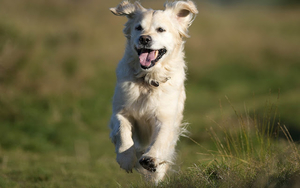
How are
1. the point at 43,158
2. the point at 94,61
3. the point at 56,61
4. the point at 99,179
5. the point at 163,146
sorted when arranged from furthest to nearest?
1. the point at 94,61
2. the point at 56,61
3. the point at 43,158
4. the point at 99,179
5. the point at 163,146

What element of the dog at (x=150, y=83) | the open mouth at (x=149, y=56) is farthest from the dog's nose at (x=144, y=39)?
the open mouth at (x=149, y=56)

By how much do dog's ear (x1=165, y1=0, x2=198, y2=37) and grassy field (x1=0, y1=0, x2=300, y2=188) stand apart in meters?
1.31

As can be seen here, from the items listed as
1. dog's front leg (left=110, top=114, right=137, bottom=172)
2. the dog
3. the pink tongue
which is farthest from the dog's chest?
the pink tongue

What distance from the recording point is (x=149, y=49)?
17.4ft

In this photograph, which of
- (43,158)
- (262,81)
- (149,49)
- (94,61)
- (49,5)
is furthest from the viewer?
(49,5)

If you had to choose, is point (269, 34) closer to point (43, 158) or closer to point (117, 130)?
point (43, 158)

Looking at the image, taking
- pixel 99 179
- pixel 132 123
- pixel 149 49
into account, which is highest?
pixel 149 49

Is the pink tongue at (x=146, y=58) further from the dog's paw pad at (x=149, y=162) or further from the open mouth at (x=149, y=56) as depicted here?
the dog's paw pad at (x=149, y=162)

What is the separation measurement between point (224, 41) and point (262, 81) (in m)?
3.67

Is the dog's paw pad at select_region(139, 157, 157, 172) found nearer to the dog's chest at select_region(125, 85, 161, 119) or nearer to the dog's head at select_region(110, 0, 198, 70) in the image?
the dog's chest at select_region(125, 85, 161, 119)

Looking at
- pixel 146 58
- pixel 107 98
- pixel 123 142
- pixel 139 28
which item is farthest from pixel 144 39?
pixel 107 98

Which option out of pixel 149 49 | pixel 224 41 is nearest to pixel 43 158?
pixel 149 49

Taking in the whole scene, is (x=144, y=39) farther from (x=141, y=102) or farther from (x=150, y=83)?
(x=141, y=102)

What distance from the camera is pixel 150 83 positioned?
5.41m
